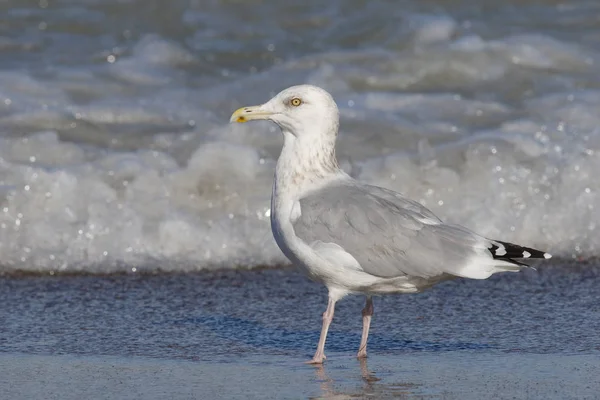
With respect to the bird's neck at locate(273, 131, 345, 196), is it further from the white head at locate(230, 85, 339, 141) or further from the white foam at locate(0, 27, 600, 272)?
the white foam at locate(0, 27, 600, 272)

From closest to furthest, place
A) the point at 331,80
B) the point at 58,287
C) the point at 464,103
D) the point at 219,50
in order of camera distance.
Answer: the point at 58,287
the point at 464,103
the point at 331,80
the point at 219,50

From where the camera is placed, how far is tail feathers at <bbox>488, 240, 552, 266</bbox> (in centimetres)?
451

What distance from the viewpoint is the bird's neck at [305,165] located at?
16.5 feet

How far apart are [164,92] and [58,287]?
3.30m

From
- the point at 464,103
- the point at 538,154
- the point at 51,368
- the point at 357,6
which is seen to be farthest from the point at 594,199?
the point at 357,6

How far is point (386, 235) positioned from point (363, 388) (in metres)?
0.73

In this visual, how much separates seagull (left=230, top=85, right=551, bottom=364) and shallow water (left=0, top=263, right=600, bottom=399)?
30 cm

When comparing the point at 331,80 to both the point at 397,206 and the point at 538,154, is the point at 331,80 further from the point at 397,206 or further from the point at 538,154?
the point at 397,206

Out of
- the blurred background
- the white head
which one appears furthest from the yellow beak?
the blurred background

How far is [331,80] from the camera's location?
939cm

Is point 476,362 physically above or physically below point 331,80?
below

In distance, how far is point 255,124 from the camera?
8242 millimetres

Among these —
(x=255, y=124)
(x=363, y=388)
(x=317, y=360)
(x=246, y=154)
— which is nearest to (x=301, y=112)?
(x=317, y=360)

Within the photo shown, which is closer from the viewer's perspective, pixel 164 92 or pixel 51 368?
pixel 51 368
